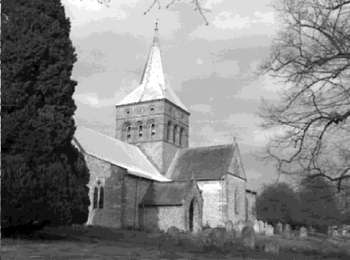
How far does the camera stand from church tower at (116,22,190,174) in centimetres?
4231

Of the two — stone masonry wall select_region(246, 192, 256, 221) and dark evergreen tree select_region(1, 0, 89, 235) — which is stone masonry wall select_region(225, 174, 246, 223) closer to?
stone masonry wall select_region(246, 192, 256, 221)

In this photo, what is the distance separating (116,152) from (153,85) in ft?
33.8

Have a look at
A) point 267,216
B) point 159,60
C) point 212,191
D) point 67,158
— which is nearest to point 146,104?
point 159,60

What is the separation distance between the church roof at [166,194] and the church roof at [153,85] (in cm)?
1105

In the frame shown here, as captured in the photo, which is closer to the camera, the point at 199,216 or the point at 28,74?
the point at 28,74

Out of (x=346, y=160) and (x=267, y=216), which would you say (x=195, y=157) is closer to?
(x=267, y=216)

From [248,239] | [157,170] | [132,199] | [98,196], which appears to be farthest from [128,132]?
[248,239]

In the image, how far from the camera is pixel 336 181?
38.3ft

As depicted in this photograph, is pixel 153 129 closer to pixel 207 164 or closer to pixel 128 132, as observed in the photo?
pixel 128 132

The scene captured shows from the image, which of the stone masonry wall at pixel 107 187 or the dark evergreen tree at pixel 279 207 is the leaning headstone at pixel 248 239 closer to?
the stone masonry wall at pixel 107 187

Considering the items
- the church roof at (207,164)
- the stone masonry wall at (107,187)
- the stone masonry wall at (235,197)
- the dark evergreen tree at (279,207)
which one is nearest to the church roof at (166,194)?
the stone masonry wall at (107,187)

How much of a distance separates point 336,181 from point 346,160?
583 mm

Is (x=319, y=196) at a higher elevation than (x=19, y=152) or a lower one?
lower

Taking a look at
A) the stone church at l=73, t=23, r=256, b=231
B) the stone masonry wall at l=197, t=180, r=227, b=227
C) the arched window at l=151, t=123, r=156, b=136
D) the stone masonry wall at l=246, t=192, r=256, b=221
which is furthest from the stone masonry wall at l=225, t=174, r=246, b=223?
the arched window at l=151, t=123, r=156, b=136
